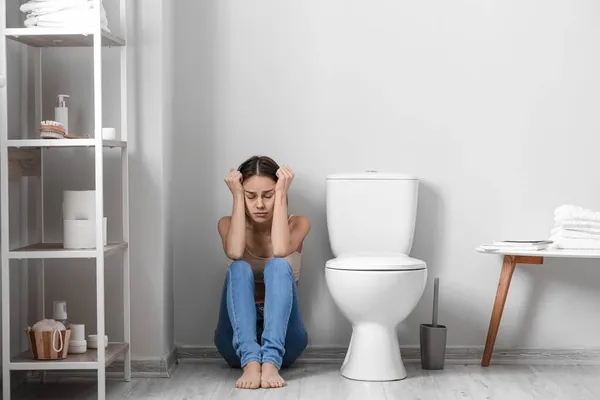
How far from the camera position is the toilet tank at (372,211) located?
3.19 meters

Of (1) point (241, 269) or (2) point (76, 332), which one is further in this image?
(1) point (241, 269)

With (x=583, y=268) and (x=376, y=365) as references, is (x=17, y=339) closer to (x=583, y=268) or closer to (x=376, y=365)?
(x=376, y=365)

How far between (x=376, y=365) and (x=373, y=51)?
1.32 meters

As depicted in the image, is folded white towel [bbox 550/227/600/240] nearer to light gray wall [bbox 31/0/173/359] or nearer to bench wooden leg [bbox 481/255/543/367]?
bench wooden leg [bbox 481/255/543/367]

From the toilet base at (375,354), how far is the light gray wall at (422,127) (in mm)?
401

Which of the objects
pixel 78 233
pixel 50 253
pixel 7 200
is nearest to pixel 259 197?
pixel 78 233

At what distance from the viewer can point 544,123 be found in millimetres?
3320

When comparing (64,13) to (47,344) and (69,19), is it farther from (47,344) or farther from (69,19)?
(47,344)

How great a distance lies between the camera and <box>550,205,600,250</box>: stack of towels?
3.10 m

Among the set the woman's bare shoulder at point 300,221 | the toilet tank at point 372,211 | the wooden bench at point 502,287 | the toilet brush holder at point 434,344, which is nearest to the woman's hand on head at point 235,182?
the woman's bare shoulder at point 300,221

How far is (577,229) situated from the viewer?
3.12 metres

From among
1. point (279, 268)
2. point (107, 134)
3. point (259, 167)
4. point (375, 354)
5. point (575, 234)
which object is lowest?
point (375, 354)

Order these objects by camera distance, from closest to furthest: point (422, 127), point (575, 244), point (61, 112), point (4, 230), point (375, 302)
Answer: point (4, 230) → point (61, 112) → point (375, 302) → point (575, 244) → point (422, 127)

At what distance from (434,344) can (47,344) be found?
150cm
